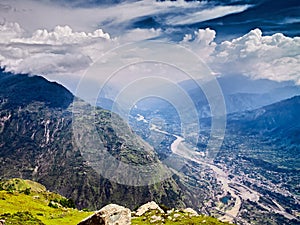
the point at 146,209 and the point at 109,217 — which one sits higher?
the point at 109,217

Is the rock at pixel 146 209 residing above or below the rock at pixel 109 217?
below

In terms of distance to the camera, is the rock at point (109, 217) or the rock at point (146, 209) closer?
the rock at point (109, 217)

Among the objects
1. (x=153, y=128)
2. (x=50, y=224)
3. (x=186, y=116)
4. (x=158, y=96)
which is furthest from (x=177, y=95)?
(x=153, y=128)

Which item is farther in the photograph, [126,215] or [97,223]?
[126,215]

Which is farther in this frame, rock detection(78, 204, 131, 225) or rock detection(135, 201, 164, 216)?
rock detection(135, 201, 164, 216)

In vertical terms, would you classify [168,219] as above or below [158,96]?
below

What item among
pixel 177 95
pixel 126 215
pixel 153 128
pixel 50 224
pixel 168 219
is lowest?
pixel 153 128

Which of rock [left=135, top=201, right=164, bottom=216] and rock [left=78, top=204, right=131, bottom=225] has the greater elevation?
rock [left=78, top=204, right=131, bottom=225]

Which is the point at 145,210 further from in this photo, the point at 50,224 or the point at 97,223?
the point at 97,223
